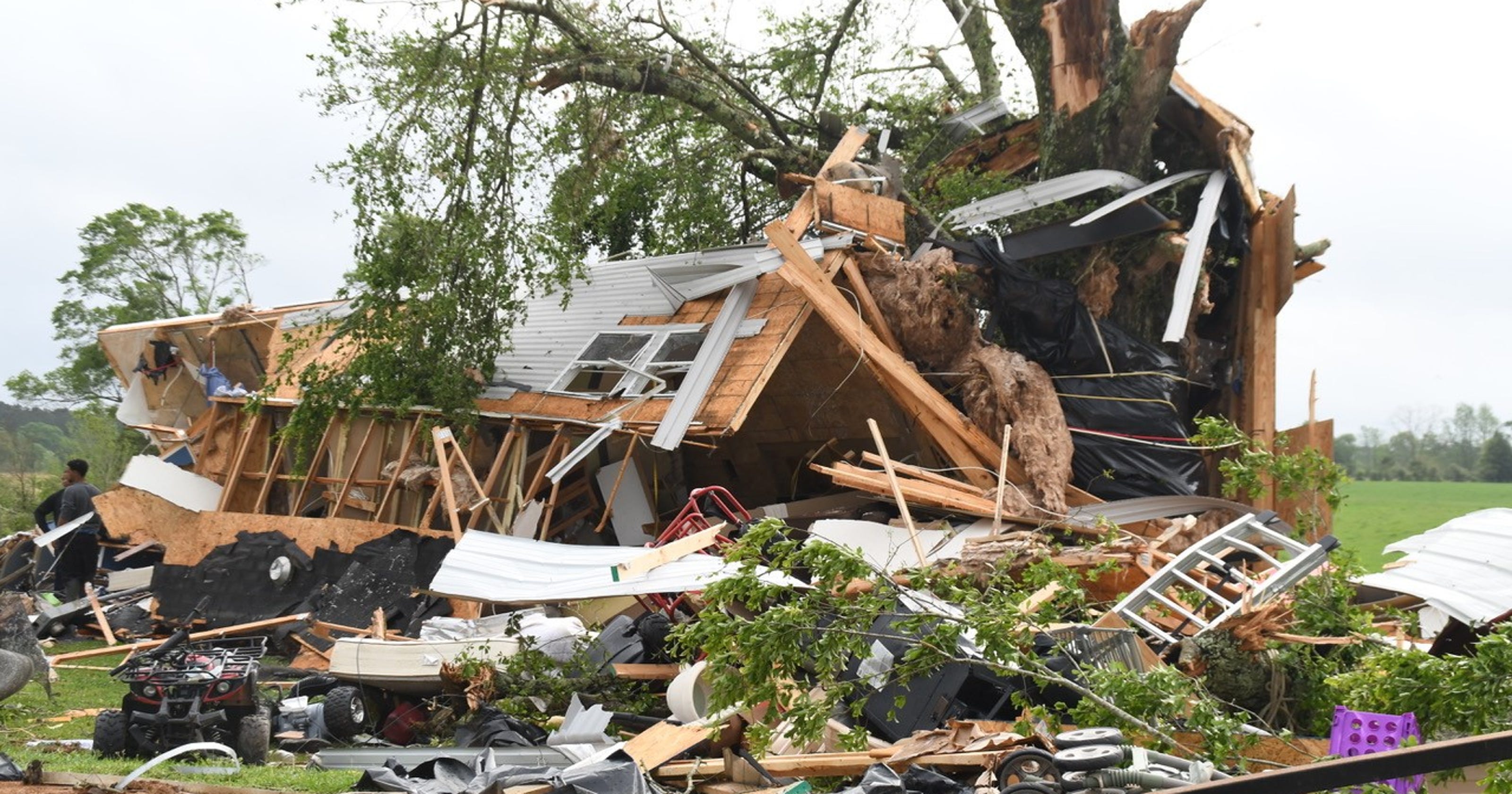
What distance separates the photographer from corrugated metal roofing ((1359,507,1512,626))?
830cm

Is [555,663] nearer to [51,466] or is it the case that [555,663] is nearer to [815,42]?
[815,42]

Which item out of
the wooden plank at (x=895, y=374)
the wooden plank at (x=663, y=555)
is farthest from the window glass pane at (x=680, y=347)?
the wooden plank at (x=663, y=555)

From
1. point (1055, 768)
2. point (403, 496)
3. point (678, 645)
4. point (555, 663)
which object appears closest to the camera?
point (1055, 768)

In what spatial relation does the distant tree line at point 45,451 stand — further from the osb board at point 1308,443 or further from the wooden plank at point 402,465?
the osb board at point 1308,443

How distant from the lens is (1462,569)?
Answer: 356 inches

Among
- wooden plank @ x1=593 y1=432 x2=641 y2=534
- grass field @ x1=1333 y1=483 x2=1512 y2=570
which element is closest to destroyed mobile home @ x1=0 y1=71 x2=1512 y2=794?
wooden plank @ x1=593 y1=432 x2=641 y2=534

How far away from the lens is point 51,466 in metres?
37.2

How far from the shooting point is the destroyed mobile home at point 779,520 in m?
8.01

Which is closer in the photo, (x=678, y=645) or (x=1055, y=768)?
(x=1055, y=768)

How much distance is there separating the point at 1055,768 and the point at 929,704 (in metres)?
1.91

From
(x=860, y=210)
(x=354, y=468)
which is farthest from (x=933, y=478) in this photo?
(x=354, y=468)

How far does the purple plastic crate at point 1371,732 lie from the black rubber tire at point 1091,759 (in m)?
1.08

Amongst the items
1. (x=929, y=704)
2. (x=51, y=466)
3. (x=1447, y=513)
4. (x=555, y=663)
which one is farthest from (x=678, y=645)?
(x=51, y=466)

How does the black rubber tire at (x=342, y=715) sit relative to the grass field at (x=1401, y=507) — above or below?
below
